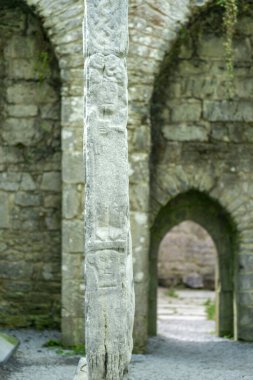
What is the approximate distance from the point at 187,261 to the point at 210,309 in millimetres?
2100

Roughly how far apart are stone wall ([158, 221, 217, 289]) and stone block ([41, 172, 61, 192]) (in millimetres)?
5515

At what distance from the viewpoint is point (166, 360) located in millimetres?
6172

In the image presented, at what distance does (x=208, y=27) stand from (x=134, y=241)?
229cm

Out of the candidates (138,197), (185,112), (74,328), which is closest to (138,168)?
(138,197)

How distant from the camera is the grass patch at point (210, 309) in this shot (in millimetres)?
9734

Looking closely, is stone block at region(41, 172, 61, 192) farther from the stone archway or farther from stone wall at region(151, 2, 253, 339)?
the stone archway

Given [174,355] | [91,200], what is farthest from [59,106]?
[91,200]

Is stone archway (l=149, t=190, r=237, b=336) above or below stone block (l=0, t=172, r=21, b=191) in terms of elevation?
below

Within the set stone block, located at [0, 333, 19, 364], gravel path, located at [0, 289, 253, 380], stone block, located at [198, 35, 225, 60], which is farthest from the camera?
stone block, located at [198, 35, 225, 60]

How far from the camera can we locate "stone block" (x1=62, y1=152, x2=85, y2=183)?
6395 millimetres

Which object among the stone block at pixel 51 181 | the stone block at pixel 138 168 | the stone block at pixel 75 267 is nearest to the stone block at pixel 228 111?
the stone block at pixel 138 168

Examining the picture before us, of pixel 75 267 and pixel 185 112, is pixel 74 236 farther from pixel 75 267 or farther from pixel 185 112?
pixel 185 112

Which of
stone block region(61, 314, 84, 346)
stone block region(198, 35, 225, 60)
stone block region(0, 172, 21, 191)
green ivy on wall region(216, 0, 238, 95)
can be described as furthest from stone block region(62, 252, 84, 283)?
stone block region(198, 35, 225, 60)

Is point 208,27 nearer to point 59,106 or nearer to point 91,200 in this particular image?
point 59,106
